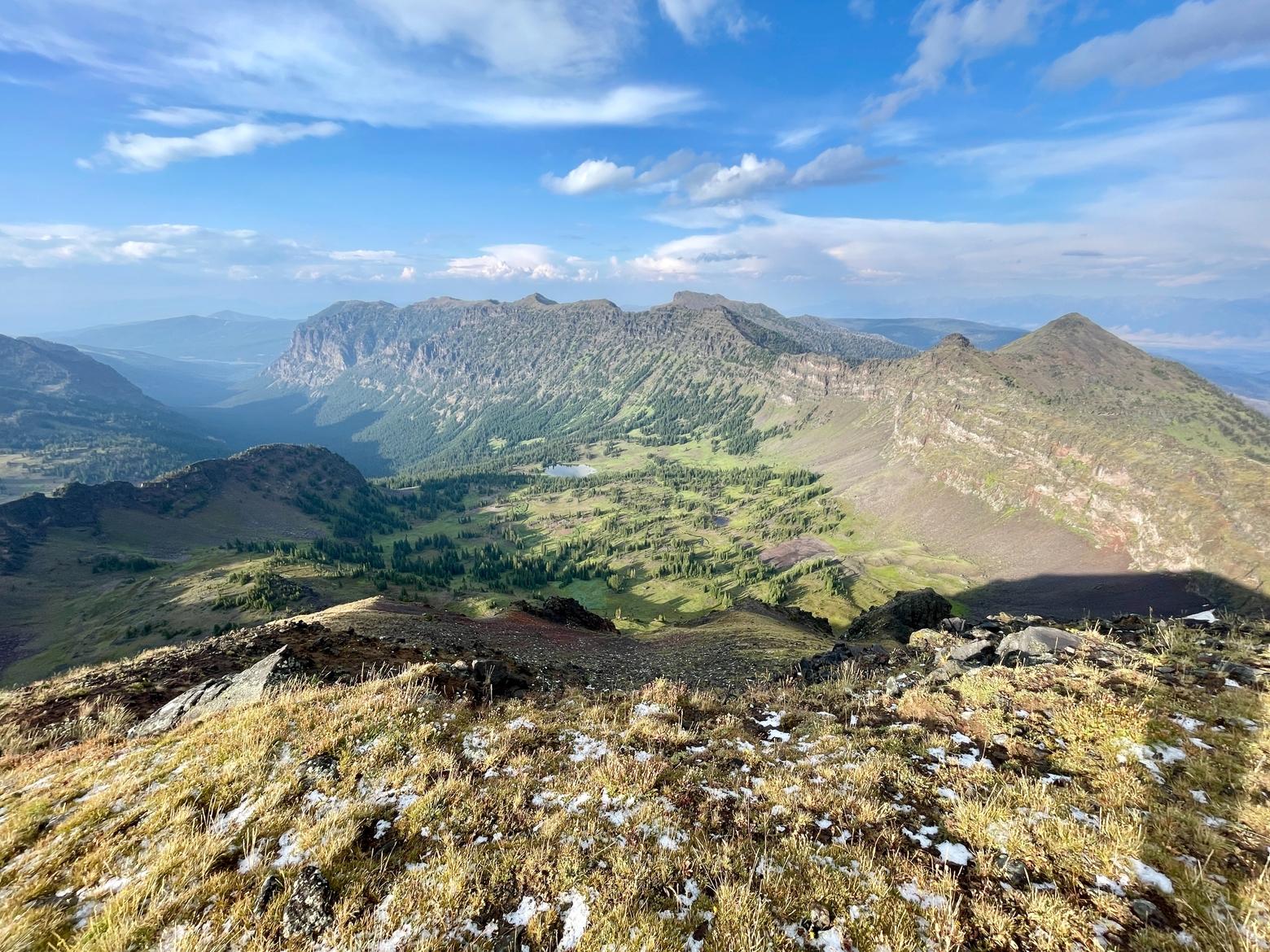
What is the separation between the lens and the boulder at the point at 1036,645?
15.8 meters

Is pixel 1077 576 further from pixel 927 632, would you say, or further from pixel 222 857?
pixel 222 857

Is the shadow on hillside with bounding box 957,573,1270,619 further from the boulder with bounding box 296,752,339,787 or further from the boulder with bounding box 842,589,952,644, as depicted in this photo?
the boulder with bounding box 296,752,339,787

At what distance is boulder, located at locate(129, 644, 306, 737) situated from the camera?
1204 centimetres

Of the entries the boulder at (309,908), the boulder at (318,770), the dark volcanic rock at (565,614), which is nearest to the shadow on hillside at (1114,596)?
the dark volcanic rock at (565,614)

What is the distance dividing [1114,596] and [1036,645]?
16003 cm

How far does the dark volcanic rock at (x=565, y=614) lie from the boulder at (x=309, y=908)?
41.3 m

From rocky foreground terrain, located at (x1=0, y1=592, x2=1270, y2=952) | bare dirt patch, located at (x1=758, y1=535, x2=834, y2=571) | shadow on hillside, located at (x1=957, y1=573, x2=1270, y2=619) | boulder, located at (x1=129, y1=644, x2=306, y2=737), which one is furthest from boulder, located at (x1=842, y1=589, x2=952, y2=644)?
bare dirt patch, located at (x1=758, y1=535, x2=834, y2=571)

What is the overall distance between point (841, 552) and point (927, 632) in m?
176

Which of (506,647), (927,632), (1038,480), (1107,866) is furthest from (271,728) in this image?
(1038,480)

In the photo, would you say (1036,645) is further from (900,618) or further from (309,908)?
(900,618)

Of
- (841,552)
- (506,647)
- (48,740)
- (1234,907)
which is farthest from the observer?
(841,552)

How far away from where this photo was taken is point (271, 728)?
9914mm

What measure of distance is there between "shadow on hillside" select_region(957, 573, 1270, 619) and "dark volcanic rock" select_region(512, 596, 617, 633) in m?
108

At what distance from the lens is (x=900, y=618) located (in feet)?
149
